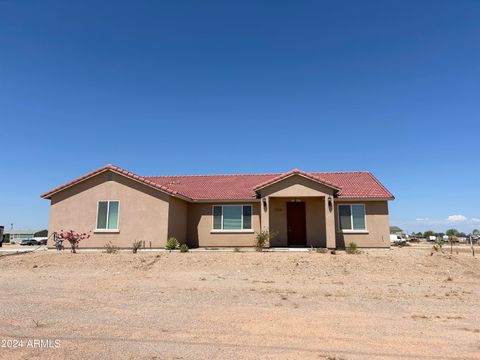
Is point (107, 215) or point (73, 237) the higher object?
point (107, 215)

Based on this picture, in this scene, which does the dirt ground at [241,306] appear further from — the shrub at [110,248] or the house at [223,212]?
the house at [223,212]

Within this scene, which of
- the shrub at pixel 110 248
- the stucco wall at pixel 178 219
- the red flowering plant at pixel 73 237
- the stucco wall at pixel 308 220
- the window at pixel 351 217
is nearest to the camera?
the shrub at pixel 110 248

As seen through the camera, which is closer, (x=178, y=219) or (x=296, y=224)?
(x=178, y=219)

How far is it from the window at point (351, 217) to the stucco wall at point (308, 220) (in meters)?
1.12

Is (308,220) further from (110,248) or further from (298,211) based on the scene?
(110,248)

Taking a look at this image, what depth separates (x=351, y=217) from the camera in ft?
71.1

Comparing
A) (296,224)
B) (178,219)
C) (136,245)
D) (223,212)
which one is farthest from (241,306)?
(223,212)

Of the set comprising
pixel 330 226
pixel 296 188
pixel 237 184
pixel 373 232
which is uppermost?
pixel 237 184

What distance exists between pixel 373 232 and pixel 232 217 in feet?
26.3

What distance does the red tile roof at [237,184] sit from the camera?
20672 mm

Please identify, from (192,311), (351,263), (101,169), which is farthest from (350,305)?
(101,169)

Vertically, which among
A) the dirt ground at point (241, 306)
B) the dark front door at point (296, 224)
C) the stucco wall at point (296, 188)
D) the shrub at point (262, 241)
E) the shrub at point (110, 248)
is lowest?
the dirt ground at point (241, 306)

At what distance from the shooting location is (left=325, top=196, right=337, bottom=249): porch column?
19.7 metres

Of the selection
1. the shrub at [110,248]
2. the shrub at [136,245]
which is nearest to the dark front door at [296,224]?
the shrub at [136,245]
